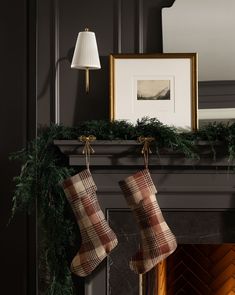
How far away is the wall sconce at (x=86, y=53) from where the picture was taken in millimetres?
2512

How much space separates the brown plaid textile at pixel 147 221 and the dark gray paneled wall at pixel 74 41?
0.42 metres

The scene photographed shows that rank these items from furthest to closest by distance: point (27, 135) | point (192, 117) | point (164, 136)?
1. point (27, 135)
2. point (192, 117)
3. point (164, 136)

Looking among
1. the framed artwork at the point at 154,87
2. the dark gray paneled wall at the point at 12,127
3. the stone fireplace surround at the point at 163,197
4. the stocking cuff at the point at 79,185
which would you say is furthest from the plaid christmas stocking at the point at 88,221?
the dark gray paneled wall at the point at 12,127

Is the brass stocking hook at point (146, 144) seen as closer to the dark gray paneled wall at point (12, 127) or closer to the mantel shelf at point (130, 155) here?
the mantel shelf at point (130, 155)

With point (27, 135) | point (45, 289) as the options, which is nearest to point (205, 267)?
point (45, 289)

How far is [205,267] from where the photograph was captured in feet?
9.58

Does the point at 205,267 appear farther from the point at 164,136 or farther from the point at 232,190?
the point at 164,136

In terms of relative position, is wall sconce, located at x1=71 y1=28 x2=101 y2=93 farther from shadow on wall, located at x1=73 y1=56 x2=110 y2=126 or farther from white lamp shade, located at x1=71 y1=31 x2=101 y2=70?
shadow on wall, located at x1=73 y1=56 x2=110 y2=126

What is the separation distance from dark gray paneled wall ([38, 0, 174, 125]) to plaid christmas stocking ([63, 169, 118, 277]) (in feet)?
1.26

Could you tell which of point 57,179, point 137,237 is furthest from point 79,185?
point 137,237

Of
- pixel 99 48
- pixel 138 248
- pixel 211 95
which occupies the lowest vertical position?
pixel 138 248

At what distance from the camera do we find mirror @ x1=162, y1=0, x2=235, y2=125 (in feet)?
8.56

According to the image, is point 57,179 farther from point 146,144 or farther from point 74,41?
point 74,41

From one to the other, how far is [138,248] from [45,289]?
46 centimetres
